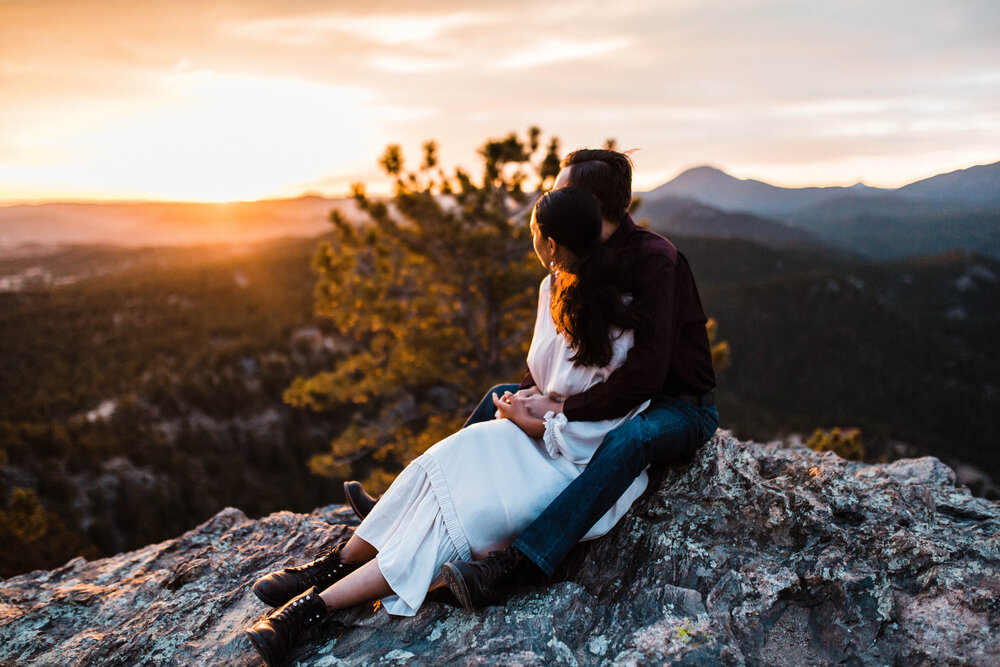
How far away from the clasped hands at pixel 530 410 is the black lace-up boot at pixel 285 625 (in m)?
1.11

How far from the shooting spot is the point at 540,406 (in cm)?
233

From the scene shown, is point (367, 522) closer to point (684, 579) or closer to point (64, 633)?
point (684, 579)

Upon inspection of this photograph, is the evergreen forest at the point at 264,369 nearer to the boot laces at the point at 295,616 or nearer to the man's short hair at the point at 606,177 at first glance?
the boot laces at the point at 295,616

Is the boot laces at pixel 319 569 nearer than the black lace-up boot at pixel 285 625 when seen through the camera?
No

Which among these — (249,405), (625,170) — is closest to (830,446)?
(625,170)

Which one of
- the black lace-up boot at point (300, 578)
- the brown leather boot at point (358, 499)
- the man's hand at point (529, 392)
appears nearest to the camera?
the black lace-up boot at point (300, 578)

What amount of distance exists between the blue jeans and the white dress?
11 centimetres

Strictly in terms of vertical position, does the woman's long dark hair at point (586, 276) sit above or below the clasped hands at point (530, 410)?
above

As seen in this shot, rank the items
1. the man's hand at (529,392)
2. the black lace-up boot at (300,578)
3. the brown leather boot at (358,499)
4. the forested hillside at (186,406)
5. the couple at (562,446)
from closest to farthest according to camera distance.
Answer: the couple at (562,446) < the black lace-up boot at (300,578) < the man's hand at (529,392) < the brown leather boot at (358,499) < the forested hillside at (186,406)

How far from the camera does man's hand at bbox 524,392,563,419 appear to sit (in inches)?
91.2

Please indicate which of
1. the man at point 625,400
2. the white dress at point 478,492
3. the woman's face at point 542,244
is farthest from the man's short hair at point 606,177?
the white dress at point 478,492

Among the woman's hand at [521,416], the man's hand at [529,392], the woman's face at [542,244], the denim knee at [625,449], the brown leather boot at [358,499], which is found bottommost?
the brown leather boot at [358,499]

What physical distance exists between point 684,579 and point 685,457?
24.3 inches

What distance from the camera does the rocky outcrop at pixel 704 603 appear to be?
1811 mm
